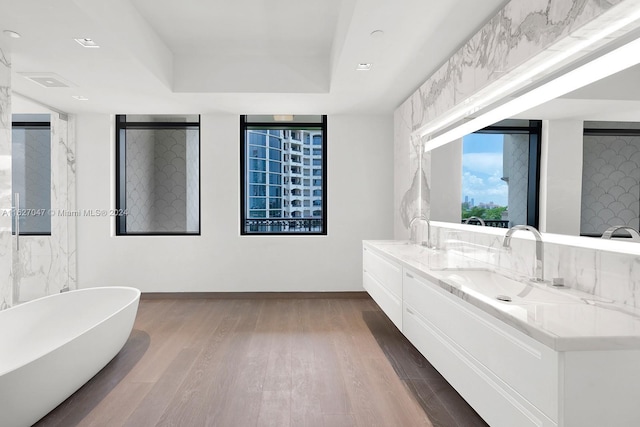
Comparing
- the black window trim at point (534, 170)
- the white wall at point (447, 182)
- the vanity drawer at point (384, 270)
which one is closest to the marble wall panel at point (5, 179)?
the vanity drawer at point (384, 270)

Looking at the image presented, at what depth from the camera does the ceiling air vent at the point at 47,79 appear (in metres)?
3.15

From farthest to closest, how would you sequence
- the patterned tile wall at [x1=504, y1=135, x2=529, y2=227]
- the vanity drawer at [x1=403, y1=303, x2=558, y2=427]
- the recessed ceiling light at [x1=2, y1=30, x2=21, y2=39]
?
1. the recessed ceiling light at [x1=2, y1=30, x2=21, y2=39]
2. the patterned tile wall at [x1=504, y1=135, x2=529, y2=227]
3. the vanity drawer at [x1=403, y1=303, x2=558, y2=427]

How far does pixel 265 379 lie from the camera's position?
8.20ft

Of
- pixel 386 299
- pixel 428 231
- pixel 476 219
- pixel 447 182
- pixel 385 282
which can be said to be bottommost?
pixel 386 299

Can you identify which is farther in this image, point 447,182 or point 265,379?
point 447,182

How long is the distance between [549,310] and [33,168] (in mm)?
5662

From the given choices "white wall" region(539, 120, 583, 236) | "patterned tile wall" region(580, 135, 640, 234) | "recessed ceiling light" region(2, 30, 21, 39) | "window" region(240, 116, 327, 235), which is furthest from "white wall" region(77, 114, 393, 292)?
"patterned tile wall" region(580, 135, 640, 234)

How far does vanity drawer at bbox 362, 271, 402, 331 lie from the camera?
274cm

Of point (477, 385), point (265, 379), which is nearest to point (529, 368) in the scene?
point (477, 385)

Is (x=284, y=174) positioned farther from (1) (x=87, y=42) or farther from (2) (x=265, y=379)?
(2) (x=265, y=379)

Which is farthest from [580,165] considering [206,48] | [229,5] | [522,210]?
[206,48]

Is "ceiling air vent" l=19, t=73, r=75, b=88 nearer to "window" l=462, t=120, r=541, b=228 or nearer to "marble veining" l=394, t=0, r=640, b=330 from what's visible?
"marble veining" l=394, t=0, r=640, b=330

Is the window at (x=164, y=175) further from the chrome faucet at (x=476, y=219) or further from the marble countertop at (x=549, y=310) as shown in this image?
the marble countertop at (x=549, y=310)

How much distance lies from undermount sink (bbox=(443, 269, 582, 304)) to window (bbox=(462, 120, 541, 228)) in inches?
14.3
